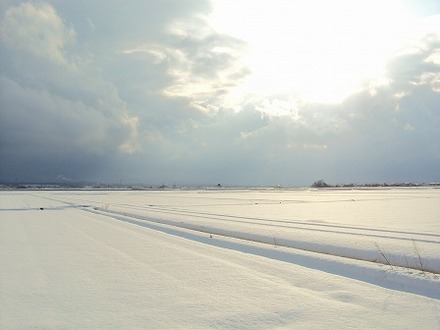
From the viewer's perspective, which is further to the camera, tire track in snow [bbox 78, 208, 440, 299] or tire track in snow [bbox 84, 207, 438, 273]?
tire track in snow [bbox 84, 207, 438, 273]

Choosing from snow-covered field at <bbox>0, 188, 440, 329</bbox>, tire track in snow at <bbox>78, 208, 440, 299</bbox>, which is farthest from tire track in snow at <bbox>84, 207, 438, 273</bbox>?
tire track in snow at <bbox>78, 208, 440, 299</bbox>

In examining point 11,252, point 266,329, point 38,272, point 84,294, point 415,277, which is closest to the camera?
point 266,329

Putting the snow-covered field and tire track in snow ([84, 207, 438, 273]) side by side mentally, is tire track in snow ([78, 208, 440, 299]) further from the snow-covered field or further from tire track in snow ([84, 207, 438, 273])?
tire track in snow ([84, 207, 438, 273])

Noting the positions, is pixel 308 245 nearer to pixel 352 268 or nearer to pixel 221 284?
pixel 352 268

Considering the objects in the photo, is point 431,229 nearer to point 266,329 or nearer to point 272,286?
point 272,286

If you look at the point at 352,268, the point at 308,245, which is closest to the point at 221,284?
the point at 352,268

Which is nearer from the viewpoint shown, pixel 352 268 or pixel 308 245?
pixel 352 268

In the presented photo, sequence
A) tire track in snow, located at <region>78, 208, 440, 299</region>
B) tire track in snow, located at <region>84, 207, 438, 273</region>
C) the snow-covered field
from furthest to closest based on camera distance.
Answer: tire track in snow, located at <region>84, 207, 438, 273</region> → tire track in snow, located at <region>78, 208, 440, 299</region> → the snow-covered field

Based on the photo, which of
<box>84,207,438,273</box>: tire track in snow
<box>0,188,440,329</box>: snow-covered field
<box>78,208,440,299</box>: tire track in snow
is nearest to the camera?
<box>0,188,440,329</box>: snow-covered field

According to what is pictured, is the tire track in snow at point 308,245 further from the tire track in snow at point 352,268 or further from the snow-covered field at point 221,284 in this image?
the tire track in snow at point 352,268

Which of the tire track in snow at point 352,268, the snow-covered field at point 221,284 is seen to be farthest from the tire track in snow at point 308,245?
the tire track in snow at point 352,268

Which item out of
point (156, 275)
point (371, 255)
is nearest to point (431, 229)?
point (371, 255)

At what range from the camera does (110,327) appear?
502 cm

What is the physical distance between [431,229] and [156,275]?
1199cm
